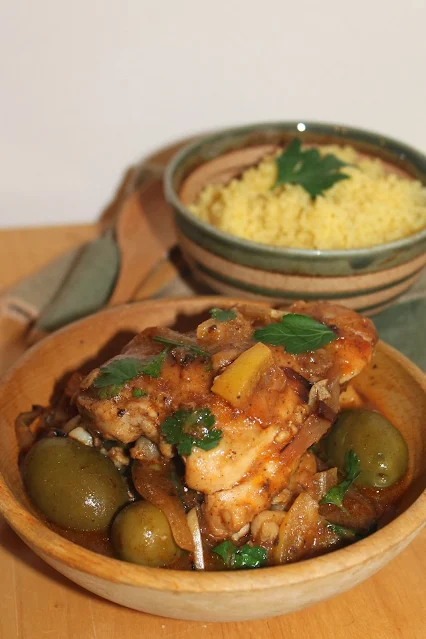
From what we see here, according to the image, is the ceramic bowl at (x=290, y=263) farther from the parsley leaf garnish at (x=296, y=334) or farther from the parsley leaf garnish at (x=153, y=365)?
the parsley leaf garnish at (x=153, y=365)

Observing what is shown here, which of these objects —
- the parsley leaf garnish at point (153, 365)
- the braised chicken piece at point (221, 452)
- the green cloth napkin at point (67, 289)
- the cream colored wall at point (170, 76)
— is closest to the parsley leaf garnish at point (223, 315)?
the braised chicken piece at point (221, 452)

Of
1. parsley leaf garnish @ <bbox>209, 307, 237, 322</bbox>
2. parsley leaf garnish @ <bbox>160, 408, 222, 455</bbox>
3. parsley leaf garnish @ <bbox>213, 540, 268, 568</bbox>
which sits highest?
parsley leaf garnish @ <bbox>209, 307, 237, 322</bbox>

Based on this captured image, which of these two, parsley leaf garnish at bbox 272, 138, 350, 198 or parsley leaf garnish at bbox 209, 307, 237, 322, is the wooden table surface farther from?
parsley leaf garnish at bbox 272, 138, 350, 198

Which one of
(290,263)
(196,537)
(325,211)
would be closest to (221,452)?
(196,537)

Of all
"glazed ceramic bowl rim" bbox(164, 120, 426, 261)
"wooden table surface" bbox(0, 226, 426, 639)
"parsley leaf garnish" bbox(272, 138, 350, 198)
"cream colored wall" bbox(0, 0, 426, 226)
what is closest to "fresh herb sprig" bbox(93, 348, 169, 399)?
"wooden table surface" bbox(0, 226, 426, 639)

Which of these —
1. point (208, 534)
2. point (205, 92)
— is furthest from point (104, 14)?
point (208, 534)

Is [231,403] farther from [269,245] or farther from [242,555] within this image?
[269,245]

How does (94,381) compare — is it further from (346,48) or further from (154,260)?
(346,48)
